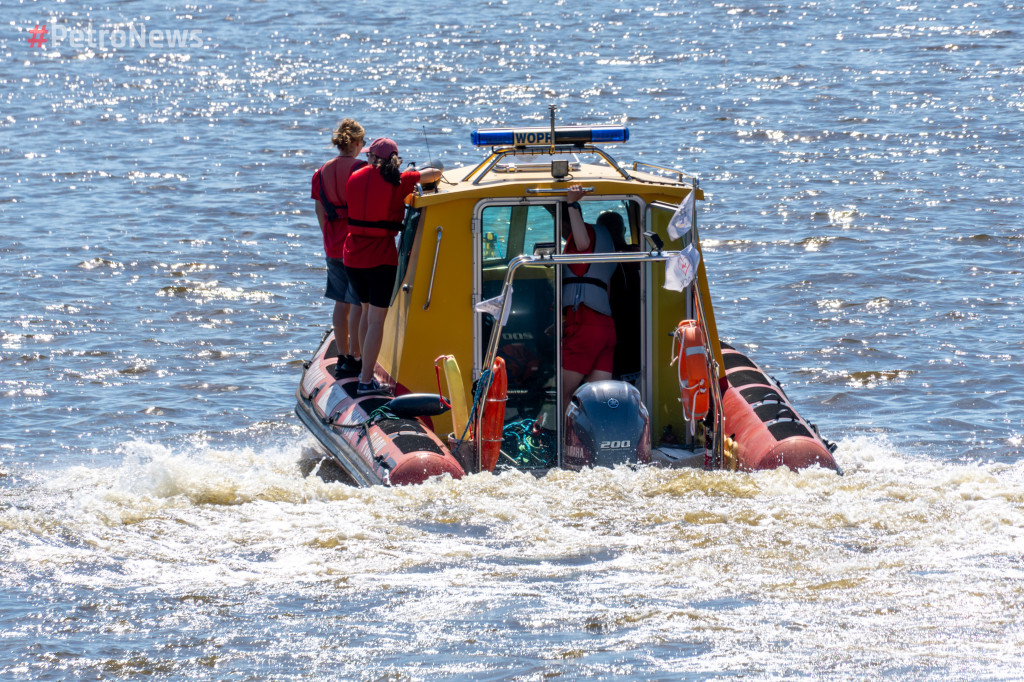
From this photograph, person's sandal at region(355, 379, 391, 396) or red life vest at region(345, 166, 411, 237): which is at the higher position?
red life vest at region(345, 166, 411, 237)

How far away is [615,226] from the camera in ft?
28.0

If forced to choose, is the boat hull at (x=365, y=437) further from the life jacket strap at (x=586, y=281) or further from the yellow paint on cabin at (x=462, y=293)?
the life jacket strap at (x=586, y=281)

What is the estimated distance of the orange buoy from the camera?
312 inches

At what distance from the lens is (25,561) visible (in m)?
7.47

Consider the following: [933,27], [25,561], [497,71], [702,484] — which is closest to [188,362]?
[25,561]

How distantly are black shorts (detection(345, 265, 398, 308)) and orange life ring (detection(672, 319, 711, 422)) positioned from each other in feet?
5.75

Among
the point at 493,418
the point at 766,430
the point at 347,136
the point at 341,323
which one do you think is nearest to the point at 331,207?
the point at 347,136

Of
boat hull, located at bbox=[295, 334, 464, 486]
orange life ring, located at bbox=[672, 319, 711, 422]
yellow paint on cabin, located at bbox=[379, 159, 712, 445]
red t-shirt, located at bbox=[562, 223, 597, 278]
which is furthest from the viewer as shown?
red t-shirt, located at bbox=[562, 223, 597, 278]

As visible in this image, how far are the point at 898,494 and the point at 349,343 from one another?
3.72 meters

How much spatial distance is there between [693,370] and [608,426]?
59 cm

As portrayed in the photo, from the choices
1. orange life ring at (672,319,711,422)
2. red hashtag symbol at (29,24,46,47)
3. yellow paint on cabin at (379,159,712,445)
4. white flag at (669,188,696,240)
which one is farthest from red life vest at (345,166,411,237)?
red hashtag symbol at (29,24,46,47)

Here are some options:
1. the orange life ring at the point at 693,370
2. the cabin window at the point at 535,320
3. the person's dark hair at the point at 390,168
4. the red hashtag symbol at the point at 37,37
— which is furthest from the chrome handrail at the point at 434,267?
the red hashtag symbol at the point at 37,37

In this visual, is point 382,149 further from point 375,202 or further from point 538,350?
point 538,350

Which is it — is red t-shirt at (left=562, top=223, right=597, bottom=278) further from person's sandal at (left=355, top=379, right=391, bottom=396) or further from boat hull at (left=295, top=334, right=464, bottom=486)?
person's sandal at (left=355, top=379, right=391, bottom=396)
